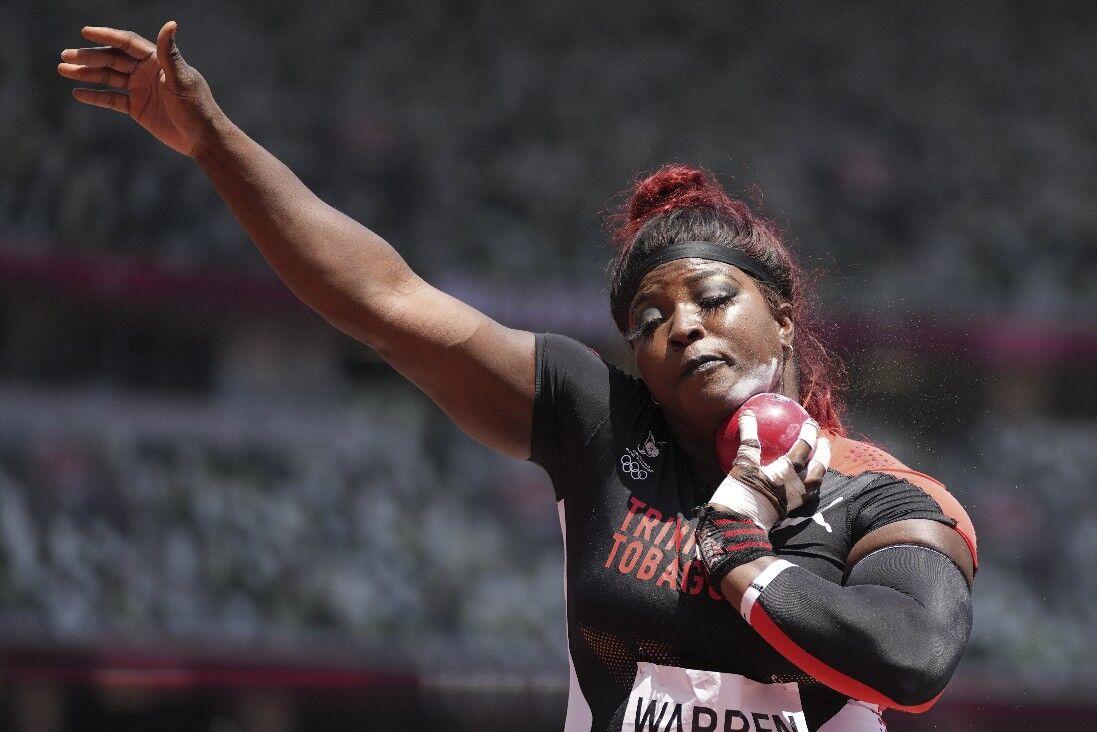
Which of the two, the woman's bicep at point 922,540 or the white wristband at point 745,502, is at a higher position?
the woman's bicep at point 922,540

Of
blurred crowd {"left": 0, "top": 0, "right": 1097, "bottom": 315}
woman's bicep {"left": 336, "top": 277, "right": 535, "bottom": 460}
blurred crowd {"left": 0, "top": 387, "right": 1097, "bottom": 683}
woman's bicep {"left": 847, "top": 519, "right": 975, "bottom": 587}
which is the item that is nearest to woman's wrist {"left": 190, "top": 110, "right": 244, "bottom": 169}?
woman's bicep {"left": 336, "top": 277, "right": 535, "bottom": 460}

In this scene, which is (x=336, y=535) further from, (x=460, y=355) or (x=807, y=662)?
(x=807, y=662)

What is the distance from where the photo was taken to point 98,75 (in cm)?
188

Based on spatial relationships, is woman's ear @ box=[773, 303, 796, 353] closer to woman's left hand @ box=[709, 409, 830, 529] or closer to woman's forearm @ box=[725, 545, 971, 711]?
woman's left hand @ box=[709, 409, 830, 529]

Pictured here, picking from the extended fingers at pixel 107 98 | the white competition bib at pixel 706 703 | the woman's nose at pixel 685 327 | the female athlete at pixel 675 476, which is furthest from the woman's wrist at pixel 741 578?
the extended fingers at pixel 107 98

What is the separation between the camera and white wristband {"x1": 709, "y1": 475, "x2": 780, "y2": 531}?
1.65 metres

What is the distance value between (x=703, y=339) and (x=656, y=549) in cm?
33

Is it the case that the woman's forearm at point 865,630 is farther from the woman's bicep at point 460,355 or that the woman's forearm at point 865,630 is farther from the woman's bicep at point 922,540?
the woman's bicep at point 460,355

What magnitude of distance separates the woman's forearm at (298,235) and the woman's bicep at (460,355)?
0.10 ft

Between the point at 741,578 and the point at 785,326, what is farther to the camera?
the point at 785,326

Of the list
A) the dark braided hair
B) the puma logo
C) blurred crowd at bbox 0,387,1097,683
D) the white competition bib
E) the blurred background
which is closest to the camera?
the white competition bib

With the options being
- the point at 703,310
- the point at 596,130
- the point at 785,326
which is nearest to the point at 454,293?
the point at 596,130

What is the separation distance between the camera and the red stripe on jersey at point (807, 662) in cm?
155

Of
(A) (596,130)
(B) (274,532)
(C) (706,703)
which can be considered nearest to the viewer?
(C) (706,703)
